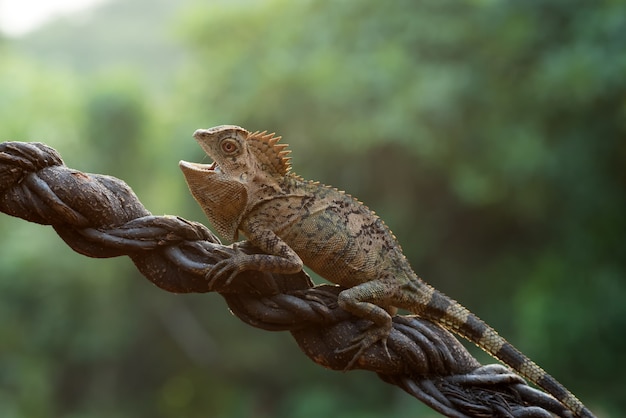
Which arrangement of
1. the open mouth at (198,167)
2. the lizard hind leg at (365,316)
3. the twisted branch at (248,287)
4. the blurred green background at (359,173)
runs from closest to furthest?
the twisted branch at (248,287) < the lizard hind leg at (365,316) < the open mouth at (198,167) < the blurred green background at (359,173)

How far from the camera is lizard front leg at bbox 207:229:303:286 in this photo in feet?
4.89

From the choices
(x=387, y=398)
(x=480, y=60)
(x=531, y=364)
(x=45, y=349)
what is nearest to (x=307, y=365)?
(x=387, y=398)

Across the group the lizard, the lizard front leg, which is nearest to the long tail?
the lizard

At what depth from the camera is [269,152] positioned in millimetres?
1801

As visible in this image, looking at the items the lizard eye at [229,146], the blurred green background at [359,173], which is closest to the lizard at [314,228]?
the lizard eye at [229,146]

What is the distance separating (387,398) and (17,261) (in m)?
5.11

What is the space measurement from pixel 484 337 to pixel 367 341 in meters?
0.41

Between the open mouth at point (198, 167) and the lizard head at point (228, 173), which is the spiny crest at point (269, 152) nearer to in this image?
the lizard head at point (228, 173)

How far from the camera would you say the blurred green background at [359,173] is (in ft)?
22.6

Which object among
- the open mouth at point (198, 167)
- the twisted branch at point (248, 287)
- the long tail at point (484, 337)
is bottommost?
the twisted branch at point (248, 287)

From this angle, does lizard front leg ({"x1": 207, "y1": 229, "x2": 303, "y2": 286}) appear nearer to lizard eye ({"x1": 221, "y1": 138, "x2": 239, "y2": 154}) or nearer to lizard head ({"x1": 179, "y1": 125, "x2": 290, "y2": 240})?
lizard head ({"x1": 179, "y1": 125, "x2": 290, "y2": 240})

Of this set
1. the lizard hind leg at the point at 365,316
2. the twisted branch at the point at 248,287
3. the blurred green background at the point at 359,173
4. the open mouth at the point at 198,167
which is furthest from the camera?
the blurred green background at the point at 359,173

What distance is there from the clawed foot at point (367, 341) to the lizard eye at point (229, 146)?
57 centimetres

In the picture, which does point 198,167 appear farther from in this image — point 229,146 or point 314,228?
point 314,228
